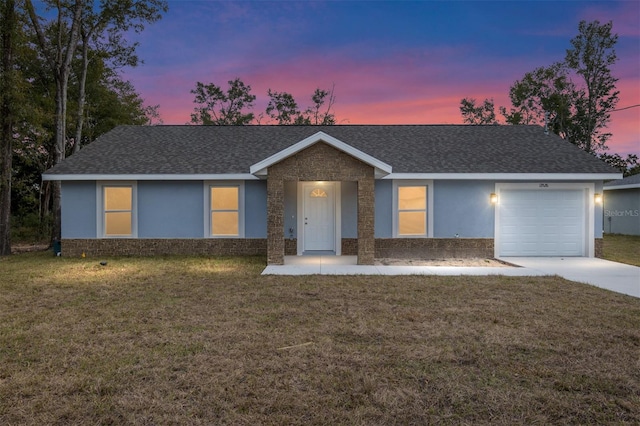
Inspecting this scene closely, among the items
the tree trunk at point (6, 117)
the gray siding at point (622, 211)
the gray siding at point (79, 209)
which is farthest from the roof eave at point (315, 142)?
the gray siding at point (622, 211)

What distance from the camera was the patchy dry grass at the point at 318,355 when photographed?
124 inches

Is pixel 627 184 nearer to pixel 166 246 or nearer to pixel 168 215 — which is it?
pixel 168 215

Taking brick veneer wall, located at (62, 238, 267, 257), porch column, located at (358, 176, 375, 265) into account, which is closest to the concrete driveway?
porch column, located at (358, 176, 375, 265)

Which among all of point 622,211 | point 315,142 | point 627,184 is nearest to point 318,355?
point 315,142

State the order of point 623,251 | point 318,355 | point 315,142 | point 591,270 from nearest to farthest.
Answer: point 318,355
point 591,270
point 315,142
point 623,251

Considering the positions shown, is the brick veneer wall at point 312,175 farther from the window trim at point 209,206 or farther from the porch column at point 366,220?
the window trim at point 209,206

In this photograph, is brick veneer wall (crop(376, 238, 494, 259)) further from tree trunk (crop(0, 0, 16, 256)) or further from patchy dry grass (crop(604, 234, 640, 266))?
tree trunk (crop(0, 0, 16, 256))

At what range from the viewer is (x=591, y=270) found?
9.82 m

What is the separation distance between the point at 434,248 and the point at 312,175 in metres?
4.89

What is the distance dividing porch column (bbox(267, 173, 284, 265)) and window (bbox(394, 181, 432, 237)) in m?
4.07

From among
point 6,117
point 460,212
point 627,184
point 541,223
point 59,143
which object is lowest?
point 541,223

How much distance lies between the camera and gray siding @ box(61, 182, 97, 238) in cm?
1230

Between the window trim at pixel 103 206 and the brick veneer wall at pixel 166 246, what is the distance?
0.78ft

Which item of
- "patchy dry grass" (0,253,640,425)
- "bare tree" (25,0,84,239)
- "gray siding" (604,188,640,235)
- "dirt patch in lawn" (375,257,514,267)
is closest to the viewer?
"patchy dry grass" (0,253,640,425)
